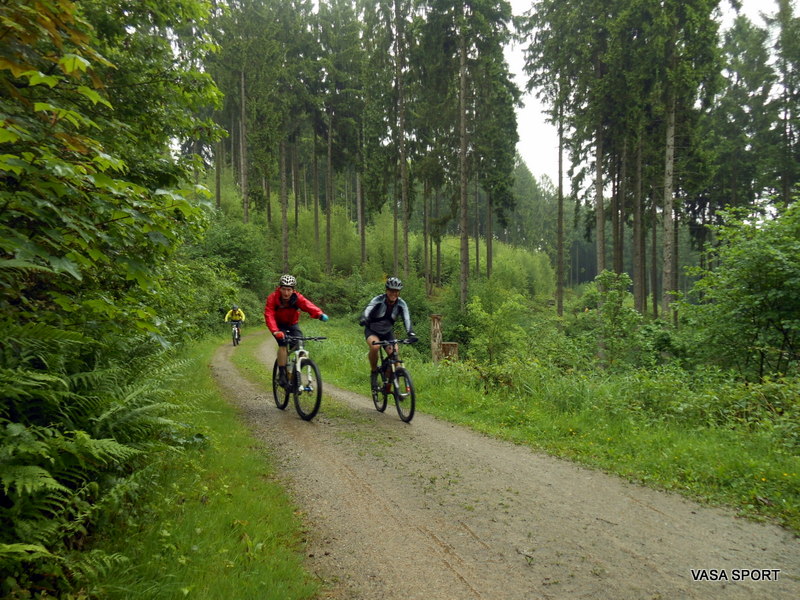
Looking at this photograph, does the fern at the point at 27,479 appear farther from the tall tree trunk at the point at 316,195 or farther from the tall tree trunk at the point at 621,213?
the tall tree trunk at the point at 316,195

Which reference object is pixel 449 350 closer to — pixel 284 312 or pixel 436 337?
pixel 436 337

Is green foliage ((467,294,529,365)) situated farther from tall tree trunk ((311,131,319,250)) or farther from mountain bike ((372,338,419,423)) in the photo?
tall tree trunk ((311,131,319,250))

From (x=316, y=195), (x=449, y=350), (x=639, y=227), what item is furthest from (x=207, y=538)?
(x=316, y=195)

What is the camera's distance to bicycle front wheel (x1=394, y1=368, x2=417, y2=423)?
693cm

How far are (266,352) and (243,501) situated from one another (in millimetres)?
14453

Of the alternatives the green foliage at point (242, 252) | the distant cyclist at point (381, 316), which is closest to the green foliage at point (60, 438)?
the distant cyclist at point (381, 316)

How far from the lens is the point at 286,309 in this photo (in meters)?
7.82

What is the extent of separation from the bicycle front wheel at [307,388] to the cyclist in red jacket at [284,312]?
48 centimetres

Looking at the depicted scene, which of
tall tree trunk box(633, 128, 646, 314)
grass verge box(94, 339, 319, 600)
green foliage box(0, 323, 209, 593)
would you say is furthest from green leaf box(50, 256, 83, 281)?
tall tree trunk box(633, 128, 646, 314)

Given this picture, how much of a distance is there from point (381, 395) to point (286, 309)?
2483 mm

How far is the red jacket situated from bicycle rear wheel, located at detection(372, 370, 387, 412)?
1.73 metres

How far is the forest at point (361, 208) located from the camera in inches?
101

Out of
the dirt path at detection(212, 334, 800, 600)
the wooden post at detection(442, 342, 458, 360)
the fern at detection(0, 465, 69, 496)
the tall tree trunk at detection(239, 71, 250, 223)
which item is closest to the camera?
the fern at detection(0, 465, 69, 496)

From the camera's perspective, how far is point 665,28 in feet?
55.2
